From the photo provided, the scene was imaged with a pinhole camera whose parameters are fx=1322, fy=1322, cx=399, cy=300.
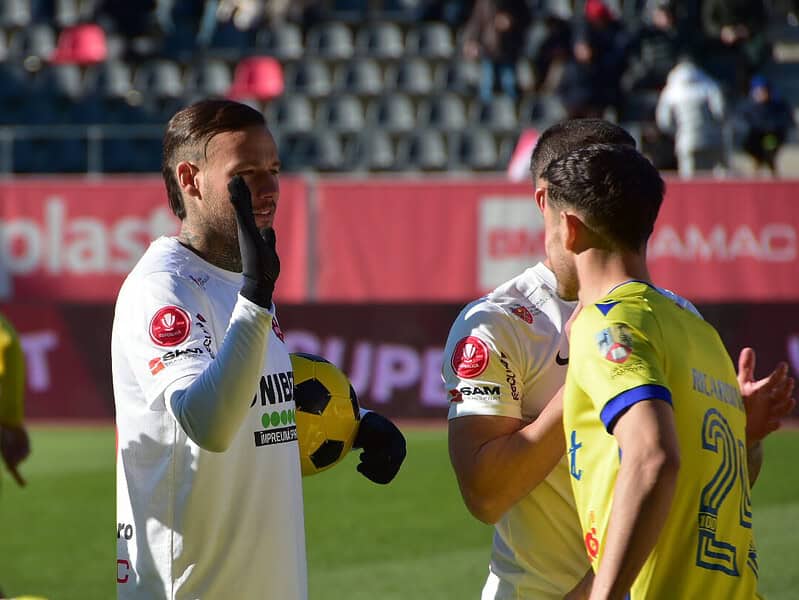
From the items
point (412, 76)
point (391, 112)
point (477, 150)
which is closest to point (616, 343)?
point (477, 150)

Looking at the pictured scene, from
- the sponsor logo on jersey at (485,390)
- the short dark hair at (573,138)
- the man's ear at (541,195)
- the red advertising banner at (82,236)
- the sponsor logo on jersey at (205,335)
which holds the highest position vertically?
the short dark hair at (573,138)

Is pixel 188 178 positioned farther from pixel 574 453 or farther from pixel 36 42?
pixel 36 42

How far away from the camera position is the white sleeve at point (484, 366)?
10.8ft

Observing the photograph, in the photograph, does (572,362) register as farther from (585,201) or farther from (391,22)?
(391,22)

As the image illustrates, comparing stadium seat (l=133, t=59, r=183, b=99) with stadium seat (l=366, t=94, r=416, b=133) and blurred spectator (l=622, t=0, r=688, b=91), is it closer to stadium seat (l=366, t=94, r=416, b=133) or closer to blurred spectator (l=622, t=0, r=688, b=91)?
stadium seat (l=366, t=94, r=416, b=133)

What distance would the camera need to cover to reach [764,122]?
678 inches

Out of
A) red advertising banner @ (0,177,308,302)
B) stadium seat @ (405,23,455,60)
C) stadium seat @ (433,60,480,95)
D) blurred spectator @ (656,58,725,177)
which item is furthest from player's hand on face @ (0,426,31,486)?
stadium seat @ (405,23,455,60)

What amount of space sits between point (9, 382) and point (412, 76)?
15.1m

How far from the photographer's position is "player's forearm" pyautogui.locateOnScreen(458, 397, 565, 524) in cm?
306

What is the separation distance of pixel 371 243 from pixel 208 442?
1395 centimetres

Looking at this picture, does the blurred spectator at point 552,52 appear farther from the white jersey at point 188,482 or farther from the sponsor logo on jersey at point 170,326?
the sponsor logo on jersey at point 170,326

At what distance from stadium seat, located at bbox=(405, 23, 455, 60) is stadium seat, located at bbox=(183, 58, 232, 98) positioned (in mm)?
2904

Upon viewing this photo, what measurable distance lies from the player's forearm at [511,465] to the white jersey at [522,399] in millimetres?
135

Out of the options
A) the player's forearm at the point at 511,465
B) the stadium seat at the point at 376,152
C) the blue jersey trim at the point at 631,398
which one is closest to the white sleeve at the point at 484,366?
the player's forearm at the point at 511,465
